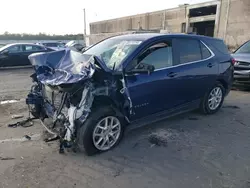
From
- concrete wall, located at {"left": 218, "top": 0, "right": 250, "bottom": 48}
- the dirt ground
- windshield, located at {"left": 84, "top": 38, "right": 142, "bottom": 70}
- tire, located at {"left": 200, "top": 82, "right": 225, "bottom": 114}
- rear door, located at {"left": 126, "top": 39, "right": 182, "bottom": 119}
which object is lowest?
the dirt ground

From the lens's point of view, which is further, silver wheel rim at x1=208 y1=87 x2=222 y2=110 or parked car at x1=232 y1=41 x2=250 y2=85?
parked car at x1=232 y1=41 x2=250 y2=85

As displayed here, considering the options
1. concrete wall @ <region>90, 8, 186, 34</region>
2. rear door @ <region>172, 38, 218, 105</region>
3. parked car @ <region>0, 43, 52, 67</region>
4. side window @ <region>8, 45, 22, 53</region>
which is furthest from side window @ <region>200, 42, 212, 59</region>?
concrete wall @ <region>90, 8, 186, 34</region>

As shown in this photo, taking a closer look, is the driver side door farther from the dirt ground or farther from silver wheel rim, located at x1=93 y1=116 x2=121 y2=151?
the dirt ground

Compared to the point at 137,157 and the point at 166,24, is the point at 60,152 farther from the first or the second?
→ the point at 166,24

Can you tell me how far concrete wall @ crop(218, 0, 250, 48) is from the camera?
62.5ft

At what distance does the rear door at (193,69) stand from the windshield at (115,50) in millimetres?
891

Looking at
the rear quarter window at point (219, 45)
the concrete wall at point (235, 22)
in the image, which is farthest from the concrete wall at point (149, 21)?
the rear quarter window at point (219, 45)

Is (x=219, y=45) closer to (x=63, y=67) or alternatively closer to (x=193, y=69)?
(x=193, y=69)

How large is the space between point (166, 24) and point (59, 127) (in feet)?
92.1

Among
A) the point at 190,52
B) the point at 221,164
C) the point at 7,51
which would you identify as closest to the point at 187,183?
the point at 221,164

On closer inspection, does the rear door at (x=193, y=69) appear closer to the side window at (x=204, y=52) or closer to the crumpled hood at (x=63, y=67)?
the side window at (x=204, y=52)

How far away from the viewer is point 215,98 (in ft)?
17.3

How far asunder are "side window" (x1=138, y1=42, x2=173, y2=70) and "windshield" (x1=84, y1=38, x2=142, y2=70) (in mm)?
218

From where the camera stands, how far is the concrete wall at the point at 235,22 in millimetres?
19047
